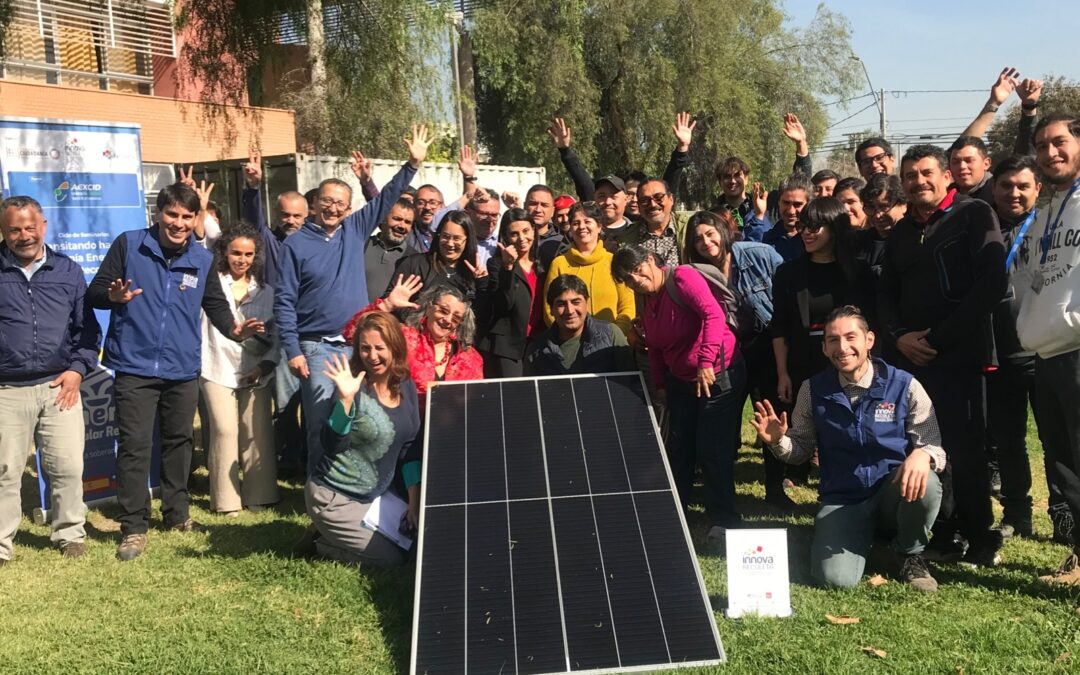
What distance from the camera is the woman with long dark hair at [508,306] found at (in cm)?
650

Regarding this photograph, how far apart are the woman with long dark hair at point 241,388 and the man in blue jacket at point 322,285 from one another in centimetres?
37

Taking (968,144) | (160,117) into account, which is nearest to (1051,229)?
(968,144)

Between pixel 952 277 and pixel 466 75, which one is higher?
pixel 466 75

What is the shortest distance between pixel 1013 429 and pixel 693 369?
78.8 inches

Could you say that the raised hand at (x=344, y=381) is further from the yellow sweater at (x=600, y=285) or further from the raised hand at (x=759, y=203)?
the raised hand at (x=759, y=203)

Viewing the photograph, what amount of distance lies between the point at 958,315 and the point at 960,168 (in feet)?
3.53

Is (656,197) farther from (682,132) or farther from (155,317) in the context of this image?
(155,317)

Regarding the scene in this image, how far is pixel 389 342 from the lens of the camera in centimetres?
535

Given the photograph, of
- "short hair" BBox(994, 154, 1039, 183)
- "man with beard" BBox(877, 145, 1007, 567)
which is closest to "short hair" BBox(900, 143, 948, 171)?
"man with beard" BBox(877, 145, 1007, 567)

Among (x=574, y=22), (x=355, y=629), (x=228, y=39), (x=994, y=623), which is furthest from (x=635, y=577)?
(x=574, y=22)

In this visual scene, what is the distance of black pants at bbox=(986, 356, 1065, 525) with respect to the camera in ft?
19.0

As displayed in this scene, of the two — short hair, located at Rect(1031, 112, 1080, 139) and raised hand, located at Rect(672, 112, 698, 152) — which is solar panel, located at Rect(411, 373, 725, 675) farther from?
raised hand, located at Rect(672, 112, 698, 152)

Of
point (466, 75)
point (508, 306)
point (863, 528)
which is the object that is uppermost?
point (466, 75)

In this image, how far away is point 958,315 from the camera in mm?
5020
